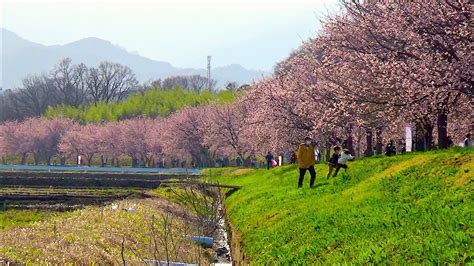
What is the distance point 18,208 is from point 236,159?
4979 centimetres

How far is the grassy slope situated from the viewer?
9.81 m

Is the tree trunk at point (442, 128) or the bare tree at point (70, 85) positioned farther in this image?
the bare tree at point (70, 85)

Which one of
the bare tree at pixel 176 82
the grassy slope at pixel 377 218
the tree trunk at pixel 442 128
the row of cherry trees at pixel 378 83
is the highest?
the bare tree at pixel 176 82

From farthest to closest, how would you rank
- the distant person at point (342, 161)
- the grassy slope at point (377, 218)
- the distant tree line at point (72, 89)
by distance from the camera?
the distant tree line at point (72, 89) < the distant person at point (342, 161) < the grassy slope at point (377, 218)

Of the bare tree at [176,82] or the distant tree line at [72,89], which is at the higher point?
the bare tree at [176,82]

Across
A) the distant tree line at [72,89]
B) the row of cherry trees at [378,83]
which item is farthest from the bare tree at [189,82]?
the row of cherry trees at [378,83]

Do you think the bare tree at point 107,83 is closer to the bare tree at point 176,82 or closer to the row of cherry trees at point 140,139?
the row of cherry trees at point 140,139

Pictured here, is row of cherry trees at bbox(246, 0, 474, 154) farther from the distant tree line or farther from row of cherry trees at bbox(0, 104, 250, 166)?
the distant tree line

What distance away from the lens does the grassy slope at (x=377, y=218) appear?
9.81 metres

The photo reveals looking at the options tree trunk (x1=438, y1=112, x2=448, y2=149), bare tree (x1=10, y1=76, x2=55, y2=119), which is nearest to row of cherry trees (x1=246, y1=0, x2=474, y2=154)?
tree trunk (x1=438, y1=112, x2=448, y2=149)

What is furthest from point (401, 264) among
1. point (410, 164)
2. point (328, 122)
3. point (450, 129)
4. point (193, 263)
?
point (450, 129)

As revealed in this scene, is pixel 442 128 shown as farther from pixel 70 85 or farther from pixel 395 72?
pixel 70 85

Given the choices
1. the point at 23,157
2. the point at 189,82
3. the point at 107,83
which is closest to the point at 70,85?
the point at 107,83

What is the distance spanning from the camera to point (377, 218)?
12.7 m
